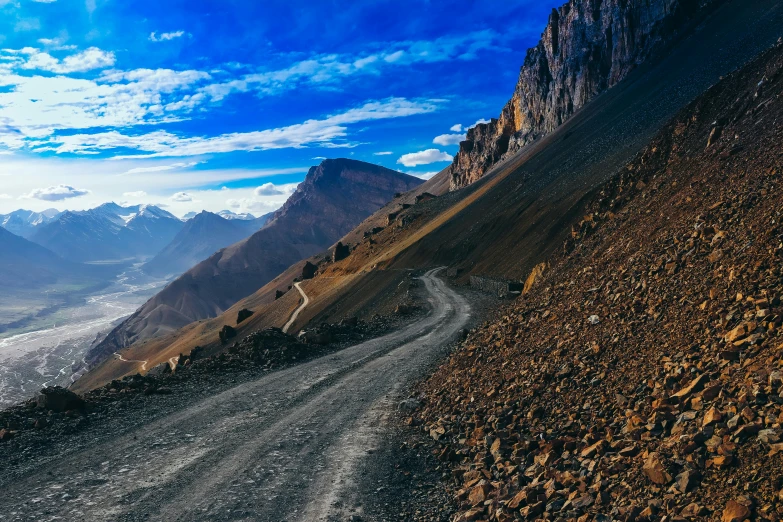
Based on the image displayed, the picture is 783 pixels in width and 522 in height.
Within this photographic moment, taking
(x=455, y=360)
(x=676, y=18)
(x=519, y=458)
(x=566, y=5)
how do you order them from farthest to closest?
1. (x=566, y=5)
2. (x=676, y=18)
3. (x=455, y=360)
4. (x=519, y=458)

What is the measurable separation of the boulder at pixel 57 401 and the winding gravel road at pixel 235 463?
2730 millimetres

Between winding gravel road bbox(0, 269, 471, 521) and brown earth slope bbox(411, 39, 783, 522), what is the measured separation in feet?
7.65

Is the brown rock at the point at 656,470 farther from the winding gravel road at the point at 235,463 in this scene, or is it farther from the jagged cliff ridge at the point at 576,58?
the jagged cliff ridge at the point at 576,58

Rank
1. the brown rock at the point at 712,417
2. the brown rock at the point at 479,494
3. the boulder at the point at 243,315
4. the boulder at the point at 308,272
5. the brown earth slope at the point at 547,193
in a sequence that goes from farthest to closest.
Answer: the boulder at the point at 308,272, the boulder at the point at 243,315, the brown earth slope at the point at 547,193, the brown rock at the point at 479,494, the brown rock at the point at 712,417

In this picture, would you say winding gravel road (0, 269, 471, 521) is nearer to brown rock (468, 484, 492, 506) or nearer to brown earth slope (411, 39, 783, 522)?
brown rock (468, 484, 492, 506)

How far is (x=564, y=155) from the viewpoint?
275 feet

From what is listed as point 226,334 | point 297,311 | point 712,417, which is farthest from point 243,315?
point 712,417

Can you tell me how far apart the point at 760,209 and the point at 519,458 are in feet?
24.9

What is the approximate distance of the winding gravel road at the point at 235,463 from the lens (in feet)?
31.0

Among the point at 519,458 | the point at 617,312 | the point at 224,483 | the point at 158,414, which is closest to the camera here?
the point at 519,458

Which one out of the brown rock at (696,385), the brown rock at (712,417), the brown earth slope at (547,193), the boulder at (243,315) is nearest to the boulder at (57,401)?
the brown rock at (696,385)

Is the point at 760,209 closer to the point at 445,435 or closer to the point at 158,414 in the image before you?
the point at 445,435

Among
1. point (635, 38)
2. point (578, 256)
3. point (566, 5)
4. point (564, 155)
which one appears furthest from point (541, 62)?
point (578, 256)

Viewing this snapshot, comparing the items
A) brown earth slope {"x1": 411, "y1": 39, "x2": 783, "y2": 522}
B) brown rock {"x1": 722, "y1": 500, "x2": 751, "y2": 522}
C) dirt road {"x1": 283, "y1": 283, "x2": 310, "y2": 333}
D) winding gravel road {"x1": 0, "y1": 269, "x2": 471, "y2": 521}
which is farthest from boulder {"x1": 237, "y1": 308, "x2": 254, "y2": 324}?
brown rock {"x1": 722, "y1": 500, "x2": 751, "y2": 522}
